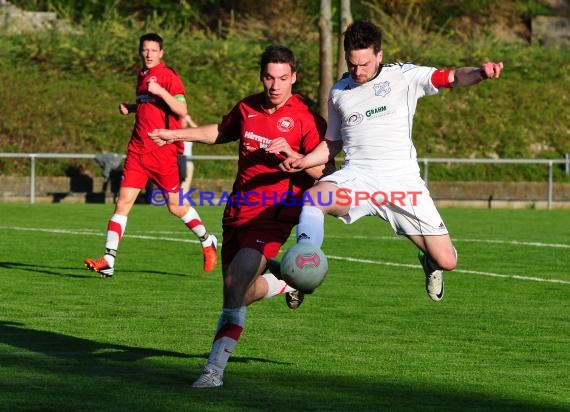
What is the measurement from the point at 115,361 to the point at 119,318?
2249 millimetres

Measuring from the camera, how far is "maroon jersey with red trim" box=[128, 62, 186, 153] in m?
14.8

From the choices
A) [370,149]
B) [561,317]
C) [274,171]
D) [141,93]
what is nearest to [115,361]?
[274,171]

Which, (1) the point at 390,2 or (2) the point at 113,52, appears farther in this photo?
(1) the point at 390,2

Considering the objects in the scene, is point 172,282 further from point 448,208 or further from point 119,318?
point 448,208

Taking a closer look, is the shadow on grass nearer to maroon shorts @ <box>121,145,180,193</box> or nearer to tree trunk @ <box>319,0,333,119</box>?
Answer: maroon shorts @ <box>121,145,180,193</box>

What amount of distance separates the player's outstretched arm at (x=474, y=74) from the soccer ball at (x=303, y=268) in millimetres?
1857

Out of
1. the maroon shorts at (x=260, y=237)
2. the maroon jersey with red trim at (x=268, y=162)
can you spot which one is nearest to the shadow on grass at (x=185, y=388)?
the maroon shorts at (x=260, y=237)

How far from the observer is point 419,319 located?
1155 cm

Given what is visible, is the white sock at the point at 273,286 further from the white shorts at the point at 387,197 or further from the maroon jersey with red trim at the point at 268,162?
the white shorts at the point at 387,197

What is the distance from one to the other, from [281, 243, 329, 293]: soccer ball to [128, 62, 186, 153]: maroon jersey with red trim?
6.73 metres

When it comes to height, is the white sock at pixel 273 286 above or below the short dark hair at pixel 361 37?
below

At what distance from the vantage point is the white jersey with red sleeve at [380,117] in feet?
32.1

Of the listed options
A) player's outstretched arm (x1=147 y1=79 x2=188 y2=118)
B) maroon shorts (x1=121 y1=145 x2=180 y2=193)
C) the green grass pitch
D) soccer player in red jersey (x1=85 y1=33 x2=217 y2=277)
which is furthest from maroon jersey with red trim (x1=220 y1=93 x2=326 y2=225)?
maroon shorts (x1=121 y1=145 x2=180 y2=193)

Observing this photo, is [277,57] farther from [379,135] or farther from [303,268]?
[303,268]
